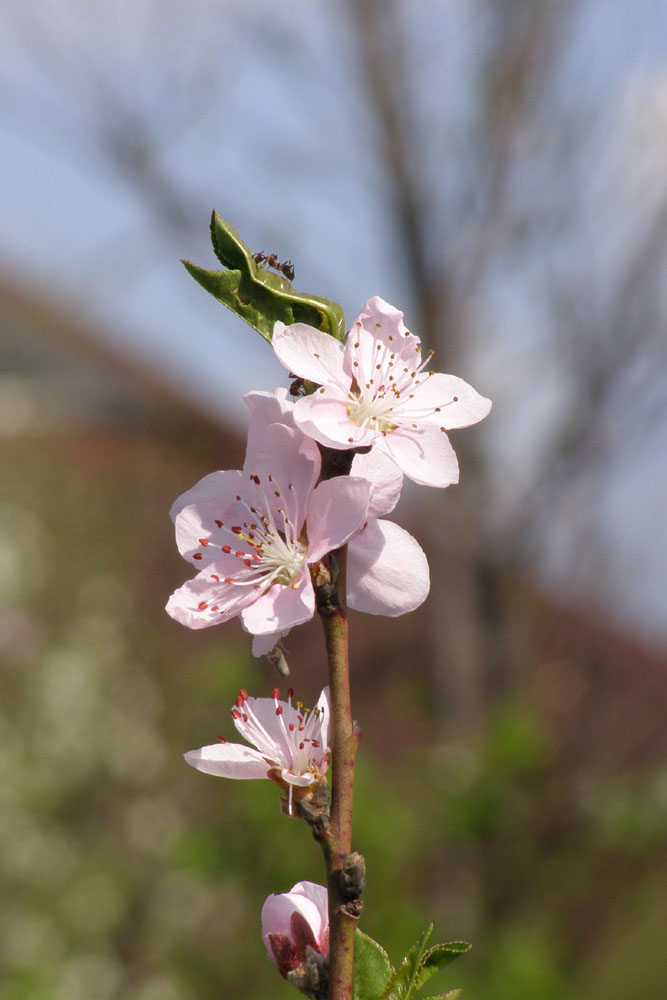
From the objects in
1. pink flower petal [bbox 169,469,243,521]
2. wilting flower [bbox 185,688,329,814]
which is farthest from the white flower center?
wilting flower [bbox 185,688,329,814]

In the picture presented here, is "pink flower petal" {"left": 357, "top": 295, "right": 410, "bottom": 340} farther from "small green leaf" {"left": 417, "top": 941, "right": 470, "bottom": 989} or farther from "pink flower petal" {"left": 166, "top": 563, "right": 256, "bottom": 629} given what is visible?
"small green leaf" {"left": 417, "top": 941, "right": 470, "bottom": 989}

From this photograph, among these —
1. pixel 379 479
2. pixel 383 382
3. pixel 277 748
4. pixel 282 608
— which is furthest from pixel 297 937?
pixel 383 382

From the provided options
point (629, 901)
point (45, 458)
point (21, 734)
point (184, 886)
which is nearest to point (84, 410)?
point (45, 458)

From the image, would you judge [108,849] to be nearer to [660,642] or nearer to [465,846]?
[465,846]

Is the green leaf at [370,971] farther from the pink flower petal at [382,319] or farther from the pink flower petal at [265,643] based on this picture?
the pink flower petal at [382,319]

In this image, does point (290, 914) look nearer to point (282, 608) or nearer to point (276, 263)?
A: point (282, 608)

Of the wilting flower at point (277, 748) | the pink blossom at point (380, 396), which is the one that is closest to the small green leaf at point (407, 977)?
the wilting flower at point (277, 748)
